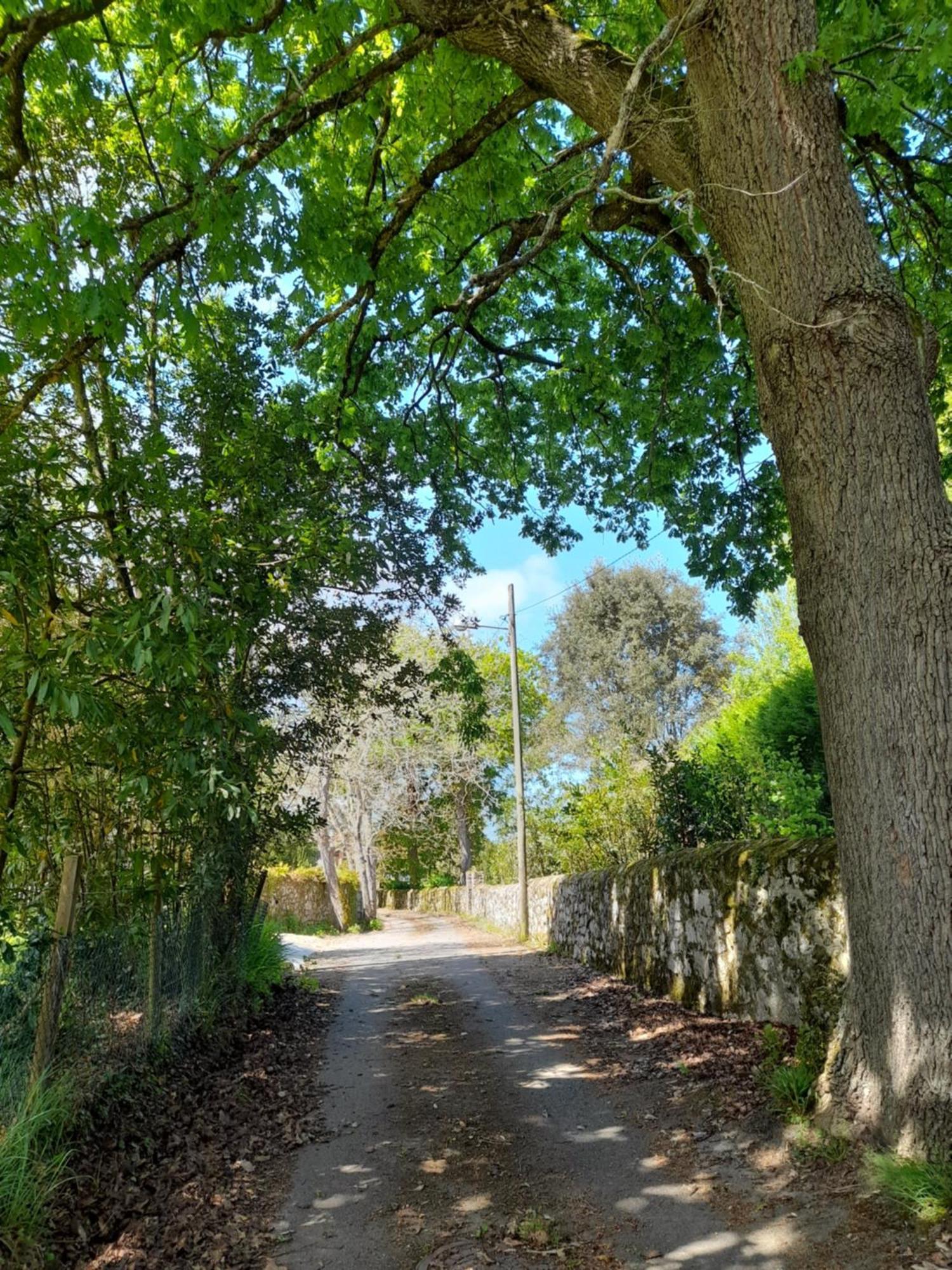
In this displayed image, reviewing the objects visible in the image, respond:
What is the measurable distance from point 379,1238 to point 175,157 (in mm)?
6013

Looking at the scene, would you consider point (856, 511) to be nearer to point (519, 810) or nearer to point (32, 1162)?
point (32, 1162)

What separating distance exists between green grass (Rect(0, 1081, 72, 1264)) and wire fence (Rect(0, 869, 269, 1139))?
120mm

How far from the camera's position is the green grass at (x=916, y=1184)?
10.4ft

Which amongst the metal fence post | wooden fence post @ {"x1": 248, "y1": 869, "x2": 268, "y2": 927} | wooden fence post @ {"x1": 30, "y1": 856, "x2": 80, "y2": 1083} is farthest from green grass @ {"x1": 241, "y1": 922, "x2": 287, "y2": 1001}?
wooden fence post @ {"x1": 30, "y1": 856, "x2": 80, "y2": 1083}

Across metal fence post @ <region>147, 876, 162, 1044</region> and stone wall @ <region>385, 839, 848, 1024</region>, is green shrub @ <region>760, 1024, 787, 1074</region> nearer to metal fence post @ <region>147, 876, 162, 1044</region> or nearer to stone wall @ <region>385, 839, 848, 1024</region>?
stone wall @ <region>385, 839, 848, 1024</region>

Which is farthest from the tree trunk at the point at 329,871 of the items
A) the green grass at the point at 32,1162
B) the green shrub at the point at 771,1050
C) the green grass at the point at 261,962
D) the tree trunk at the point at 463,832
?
the green grass at the point at 32,1162

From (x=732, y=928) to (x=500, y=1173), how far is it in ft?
10.6

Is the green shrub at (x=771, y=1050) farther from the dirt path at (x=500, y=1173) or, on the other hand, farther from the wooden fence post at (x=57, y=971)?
the wooden fence post at (x=57, y=971)

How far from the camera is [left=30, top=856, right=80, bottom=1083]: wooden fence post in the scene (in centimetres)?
448

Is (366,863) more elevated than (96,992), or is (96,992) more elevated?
(96,992)

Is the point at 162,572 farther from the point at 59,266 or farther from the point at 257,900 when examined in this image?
the point at 257,900

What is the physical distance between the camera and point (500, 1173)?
4371 millimetres

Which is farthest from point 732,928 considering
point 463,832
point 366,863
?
point 463,832

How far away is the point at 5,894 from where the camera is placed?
447 centimetres
